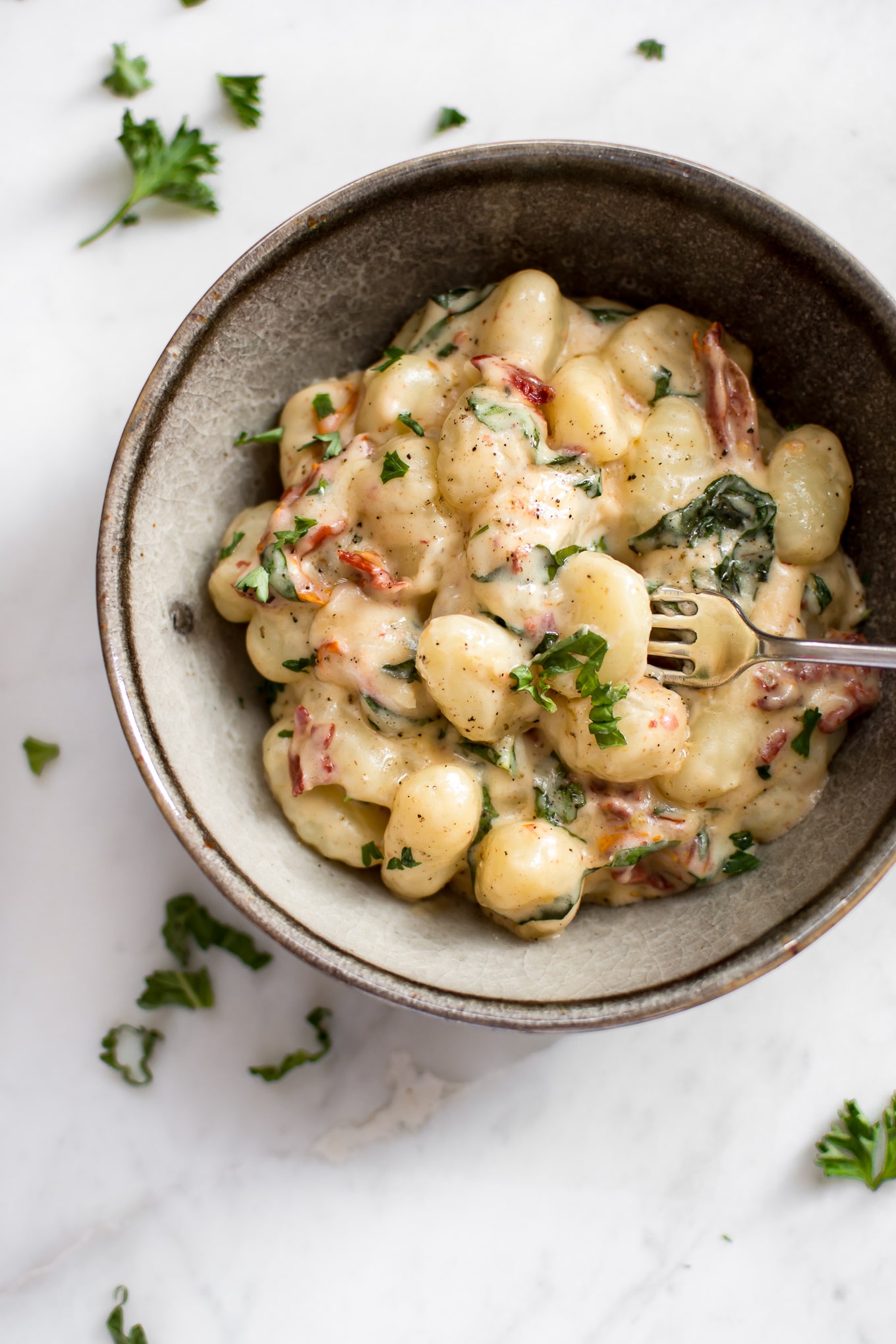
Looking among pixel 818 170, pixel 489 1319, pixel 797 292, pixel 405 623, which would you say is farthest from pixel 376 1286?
pixel 818 170

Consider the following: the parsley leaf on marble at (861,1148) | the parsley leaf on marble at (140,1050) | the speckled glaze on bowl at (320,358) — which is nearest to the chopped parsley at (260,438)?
the speckled glaze on bowl at (320,358)

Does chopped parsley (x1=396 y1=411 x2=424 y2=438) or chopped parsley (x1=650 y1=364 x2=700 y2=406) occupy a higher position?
chopped parsley (x1=650 y1=364 x2=700 y2=406)

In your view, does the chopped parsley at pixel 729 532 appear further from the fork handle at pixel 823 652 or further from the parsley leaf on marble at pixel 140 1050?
the parsley leaf on marble at pixel 140 1050

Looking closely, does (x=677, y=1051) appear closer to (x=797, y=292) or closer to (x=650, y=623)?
(x=650, y=623)

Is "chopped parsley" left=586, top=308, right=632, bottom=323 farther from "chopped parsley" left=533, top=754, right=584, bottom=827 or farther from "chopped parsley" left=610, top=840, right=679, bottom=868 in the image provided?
"chopped parsley" left=610, top=840, right=679, bottom=868

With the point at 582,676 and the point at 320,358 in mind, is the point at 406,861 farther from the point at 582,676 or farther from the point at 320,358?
the point at 320,358

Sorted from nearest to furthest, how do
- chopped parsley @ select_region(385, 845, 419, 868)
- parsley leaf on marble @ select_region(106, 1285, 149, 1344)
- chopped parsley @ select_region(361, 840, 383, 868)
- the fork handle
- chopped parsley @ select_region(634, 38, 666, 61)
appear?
the fork handle, chopped parsley @ select_region(385, 845, 419, 868), chopped parsley @ select_region(361, 840, 383, 868), parsley leaf on marble @ select_region(106, 1285, 149, 1344), chopped parsley @ select_region(634, 38, 666, 61)

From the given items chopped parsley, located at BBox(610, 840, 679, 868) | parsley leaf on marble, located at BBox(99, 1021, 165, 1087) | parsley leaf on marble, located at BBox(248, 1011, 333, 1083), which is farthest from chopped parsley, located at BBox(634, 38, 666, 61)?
parsley leaf on marble, located at BBox(99, 1021, 165, 1087)
